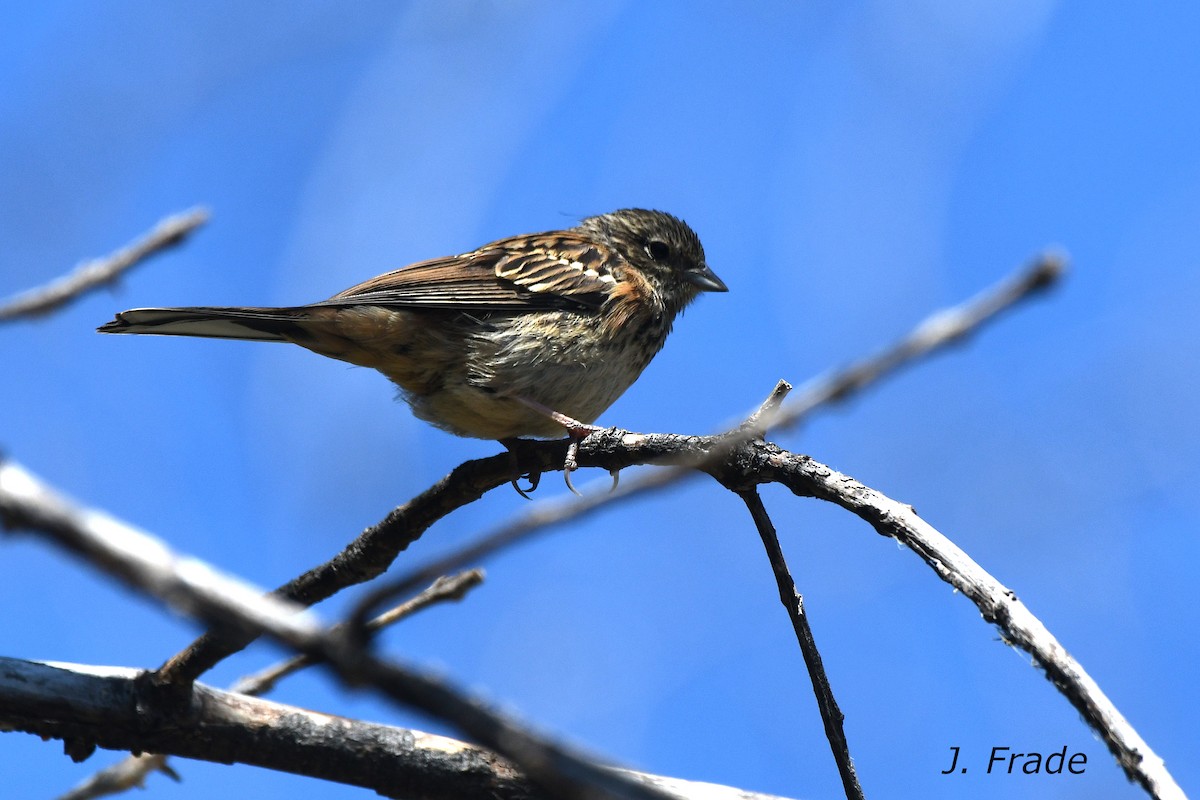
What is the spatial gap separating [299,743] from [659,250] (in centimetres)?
413

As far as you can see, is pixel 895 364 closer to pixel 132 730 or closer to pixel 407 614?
pixel 407 614

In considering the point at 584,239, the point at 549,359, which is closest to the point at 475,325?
the point at 549,359

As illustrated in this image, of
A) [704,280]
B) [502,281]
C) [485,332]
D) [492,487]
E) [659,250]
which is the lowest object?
[492,487]

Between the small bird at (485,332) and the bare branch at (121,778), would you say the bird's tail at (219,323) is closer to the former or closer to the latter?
the small bird at (485,332)

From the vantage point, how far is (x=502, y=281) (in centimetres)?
560

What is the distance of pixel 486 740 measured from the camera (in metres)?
1.18

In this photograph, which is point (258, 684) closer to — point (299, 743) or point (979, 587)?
point (299, 743)

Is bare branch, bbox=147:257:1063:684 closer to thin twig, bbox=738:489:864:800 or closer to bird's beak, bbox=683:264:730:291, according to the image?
thin twig, bbox=738:489:864:800

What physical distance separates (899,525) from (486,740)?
1.75 m

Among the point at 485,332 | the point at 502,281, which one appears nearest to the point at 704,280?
the point at 502,281

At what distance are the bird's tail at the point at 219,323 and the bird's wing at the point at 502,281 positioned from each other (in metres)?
0.19

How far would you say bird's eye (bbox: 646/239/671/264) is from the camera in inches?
260

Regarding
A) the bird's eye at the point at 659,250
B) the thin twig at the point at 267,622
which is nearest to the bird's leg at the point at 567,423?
the bird's eye at the point at 659,250

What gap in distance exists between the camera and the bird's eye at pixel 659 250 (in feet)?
21.7
